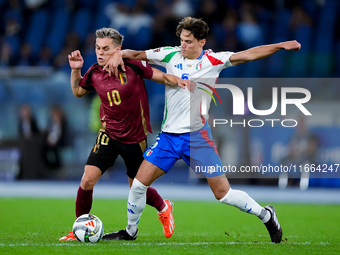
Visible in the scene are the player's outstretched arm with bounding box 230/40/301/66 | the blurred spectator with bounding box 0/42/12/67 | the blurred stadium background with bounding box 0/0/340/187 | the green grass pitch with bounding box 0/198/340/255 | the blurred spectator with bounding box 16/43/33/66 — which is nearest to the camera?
the green grass pitch with bounding box 0/198/340/255

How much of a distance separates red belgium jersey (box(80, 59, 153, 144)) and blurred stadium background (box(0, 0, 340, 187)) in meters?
6.67

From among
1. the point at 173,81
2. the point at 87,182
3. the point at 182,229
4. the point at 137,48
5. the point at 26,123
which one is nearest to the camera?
the point at 173,81

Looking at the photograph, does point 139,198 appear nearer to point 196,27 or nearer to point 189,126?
point 189,126

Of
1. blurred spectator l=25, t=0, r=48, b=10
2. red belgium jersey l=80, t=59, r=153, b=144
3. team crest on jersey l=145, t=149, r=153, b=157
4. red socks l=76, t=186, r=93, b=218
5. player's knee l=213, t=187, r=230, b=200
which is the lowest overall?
red socks l=76, t=186, r=93, b=218

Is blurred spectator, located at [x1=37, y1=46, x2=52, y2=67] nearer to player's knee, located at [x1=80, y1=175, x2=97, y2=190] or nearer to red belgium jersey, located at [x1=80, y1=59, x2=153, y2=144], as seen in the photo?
red belgium jersey, located at [x1=80, y1=59, x2=153, y2=144]

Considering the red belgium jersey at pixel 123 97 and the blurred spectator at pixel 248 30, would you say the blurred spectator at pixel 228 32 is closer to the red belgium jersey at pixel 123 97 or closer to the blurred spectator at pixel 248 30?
the blurred spectator at pixel 248 30

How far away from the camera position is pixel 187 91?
18.8ft

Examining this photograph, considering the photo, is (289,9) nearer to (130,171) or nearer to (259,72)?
(259,72)

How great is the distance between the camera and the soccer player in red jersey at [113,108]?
5.84 meters

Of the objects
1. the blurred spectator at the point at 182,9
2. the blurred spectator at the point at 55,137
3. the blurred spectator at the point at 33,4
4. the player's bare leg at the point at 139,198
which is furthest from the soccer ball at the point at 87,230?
the blurred spectator at the point at 33,4

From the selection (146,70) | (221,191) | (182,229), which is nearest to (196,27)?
(146,70)

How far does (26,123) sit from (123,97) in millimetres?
7903

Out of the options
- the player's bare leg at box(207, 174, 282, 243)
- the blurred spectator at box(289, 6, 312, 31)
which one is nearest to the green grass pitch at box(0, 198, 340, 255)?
the player's bare leg at box(207, 174, 282, 243)

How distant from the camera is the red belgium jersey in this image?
5.91m
